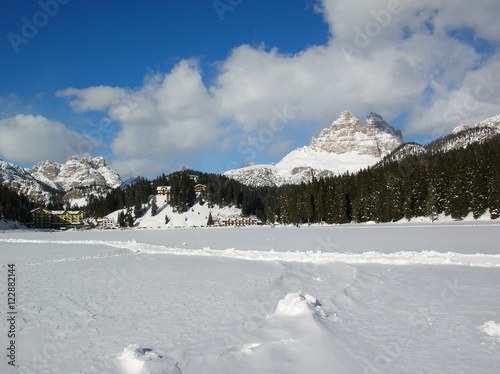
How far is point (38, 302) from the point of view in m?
11.5

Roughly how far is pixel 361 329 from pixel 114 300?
8630 mm

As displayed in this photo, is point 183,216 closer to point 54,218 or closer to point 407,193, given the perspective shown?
point 54,218

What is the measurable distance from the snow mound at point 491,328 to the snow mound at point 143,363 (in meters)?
7.36

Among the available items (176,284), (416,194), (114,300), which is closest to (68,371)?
(114,300)

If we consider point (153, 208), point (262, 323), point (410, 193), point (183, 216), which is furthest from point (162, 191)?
point (262, 323)

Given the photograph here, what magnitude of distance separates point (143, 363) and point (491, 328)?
27.1ft

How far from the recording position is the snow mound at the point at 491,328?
764 centimetres

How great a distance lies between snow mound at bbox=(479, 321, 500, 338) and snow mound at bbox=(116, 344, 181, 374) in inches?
290

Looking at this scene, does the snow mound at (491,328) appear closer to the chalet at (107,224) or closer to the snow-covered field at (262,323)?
the snow-covered field at (262,323)

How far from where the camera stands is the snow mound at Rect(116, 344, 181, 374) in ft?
19.8

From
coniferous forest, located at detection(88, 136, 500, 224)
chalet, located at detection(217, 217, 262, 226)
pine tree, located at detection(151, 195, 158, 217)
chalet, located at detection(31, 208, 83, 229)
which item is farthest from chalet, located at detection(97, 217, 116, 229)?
coniferous forest, located at detection(88, 136, 500, 224)

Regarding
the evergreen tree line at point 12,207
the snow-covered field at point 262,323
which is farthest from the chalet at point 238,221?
the snow-covered field at point 262,323

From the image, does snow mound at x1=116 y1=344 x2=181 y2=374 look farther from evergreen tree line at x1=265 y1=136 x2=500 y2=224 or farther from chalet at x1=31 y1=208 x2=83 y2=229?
chalet at x1=31 y1=208 x2=83 y2=229

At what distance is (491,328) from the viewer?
7.89 m
